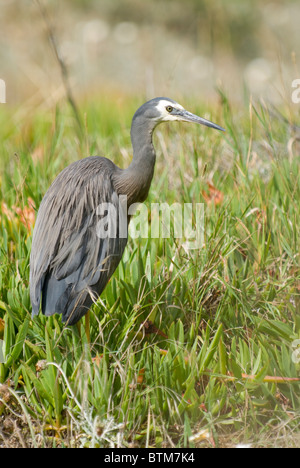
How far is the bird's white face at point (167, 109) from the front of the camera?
229 centimetres

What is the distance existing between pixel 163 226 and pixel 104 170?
0.52 meters

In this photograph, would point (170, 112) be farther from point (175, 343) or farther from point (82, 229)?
point (175, 343)

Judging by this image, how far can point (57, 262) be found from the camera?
6.99 ft

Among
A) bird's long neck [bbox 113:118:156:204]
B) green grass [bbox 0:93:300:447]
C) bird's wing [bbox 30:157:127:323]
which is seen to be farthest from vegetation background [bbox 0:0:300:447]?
bird's long neck [bbox 113:118:156:204]

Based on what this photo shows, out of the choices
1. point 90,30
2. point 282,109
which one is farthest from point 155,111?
point 90,30

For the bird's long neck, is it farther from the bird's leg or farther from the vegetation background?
the bird's leg

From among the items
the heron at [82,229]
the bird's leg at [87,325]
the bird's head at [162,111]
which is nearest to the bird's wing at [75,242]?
the heron at [82,229]

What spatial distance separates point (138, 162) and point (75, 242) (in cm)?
45

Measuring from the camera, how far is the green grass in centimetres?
191

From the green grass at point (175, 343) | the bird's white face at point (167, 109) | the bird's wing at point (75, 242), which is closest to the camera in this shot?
the green grass at point (175, 343)

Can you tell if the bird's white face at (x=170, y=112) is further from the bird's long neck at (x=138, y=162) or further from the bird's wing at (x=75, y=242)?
the bird's wing at (x=75, y=242)

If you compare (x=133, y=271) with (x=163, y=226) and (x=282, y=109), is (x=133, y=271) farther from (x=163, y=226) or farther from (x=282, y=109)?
(x=282, y=109)

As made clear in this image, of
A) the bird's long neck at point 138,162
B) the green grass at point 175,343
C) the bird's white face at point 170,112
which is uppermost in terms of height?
the bird's white face at point 170,112

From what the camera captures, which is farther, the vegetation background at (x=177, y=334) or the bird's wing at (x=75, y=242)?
the bird's wing at (x=75, y=242)
